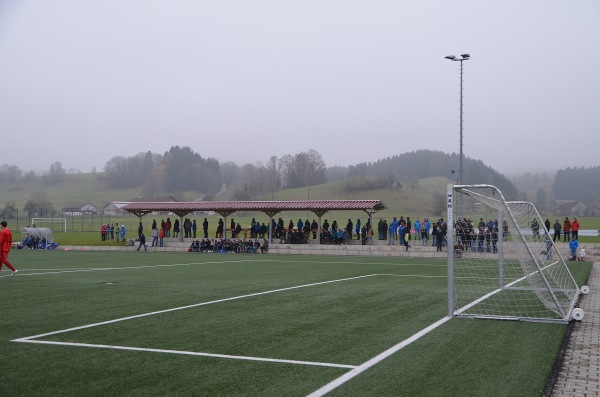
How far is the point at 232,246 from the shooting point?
40.6 m

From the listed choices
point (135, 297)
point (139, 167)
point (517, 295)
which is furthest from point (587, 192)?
point (139, 167)

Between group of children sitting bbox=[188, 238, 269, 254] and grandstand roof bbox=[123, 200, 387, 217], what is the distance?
3.54 metres

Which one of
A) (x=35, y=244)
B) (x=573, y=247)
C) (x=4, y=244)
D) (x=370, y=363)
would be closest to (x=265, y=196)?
(x=35, y=244)

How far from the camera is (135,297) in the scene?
1349cm

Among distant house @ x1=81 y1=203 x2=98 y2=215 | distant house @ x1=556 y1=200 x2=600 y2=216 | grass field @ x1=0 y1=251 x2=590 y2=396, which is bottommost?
grass field @ x1=0 y1=251 x2=590 y2=396

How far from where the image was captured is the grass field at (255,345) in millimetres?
6141

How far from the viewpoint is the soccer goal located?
1123 cm

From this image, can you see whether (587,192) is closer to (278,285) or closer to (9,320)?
(278,285)

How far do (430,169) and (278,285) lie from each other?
158m

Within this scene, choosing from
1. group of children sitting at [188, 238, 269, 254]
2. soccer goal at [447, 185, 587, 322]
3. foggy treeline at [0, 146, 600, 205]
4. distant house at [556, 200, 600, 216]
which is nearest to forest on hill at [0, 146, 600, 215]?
foggy treeline at [0, 146, 600, 205]

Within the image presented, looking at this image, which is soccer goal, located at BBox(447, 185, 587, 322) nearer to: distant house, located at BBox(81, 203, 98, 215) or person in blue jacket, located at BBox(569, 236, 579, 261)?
person in blue jacket, located at BBox(569, 236, 579, 261)

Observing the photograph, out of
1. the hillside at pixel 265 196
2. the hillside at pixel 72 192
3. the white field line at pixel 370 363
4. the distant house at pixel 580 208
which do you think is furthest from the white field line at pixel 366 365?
the hillside at pixel 72 192

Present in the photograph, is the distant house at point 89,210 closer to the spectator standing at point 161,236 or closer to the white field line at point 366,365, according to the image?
the spectator standing at point 161,236

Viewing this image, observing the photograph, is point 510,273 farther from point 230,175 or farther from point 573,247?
point 230,175
